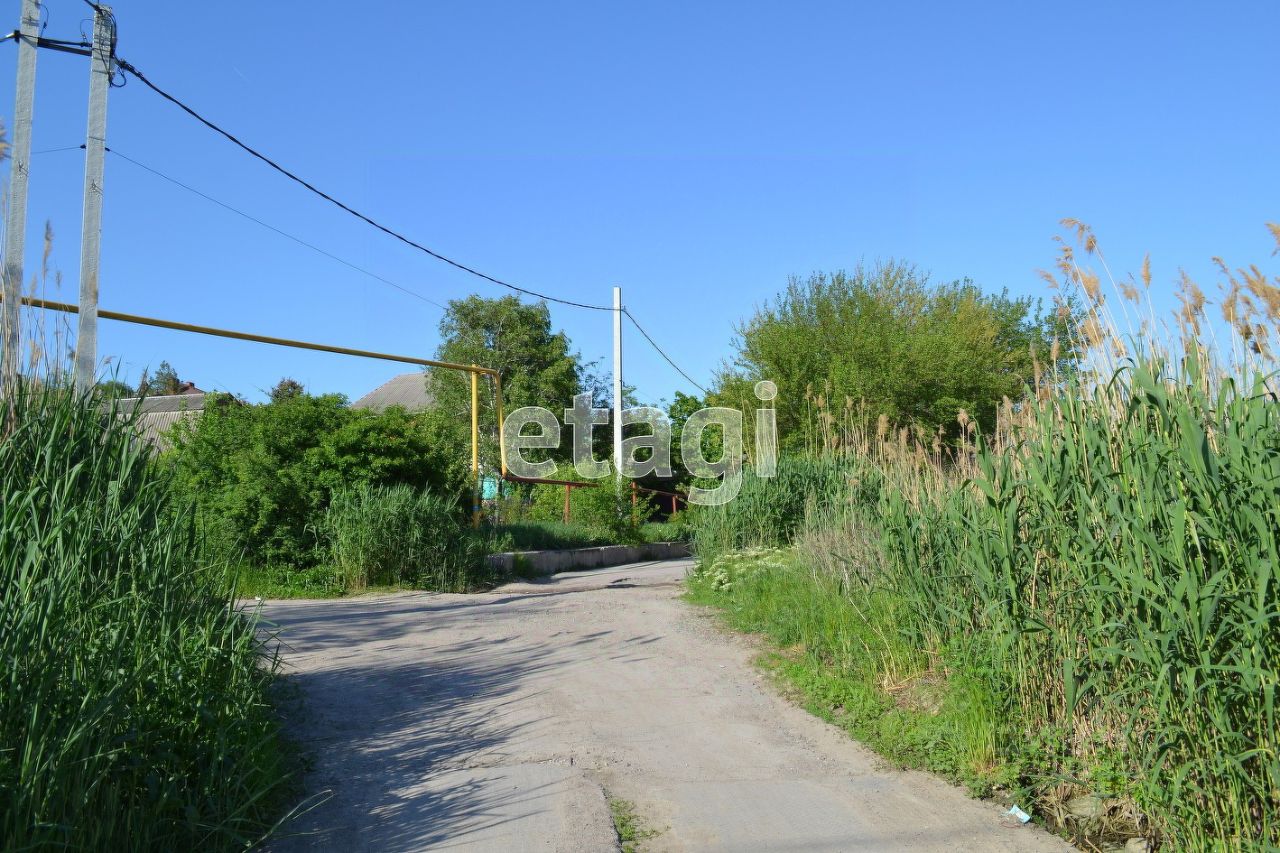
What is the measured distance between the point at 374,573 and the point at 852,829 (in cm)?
910

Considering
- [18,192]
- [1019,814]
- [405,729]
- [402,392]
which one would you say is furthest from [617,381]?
[402,392]

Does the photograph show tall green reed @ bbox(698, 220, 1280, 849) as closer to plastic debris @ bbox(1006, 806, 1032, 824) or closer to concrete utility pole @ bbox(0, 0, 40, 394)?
plastic debris @ bbox(1006, 806, 1032, 824)

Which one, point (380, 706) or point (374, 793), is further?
point (380, 706)

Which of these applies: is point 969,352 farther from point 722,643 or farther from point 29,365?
point 29,365

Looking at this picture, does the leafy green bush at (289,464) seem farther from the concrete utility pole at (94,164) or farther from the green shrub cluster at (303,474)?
the concrete utility pole at (94,164)

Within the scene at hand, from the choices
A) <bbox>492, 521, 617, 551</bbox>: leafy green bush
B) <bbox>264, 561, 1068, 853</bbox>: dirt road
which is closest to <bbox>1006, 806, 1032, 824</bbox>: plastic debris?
<bbox>264, 561, 1068, 853</bbox>: dirt road

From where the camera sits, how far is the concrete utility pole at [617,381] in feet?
74.2

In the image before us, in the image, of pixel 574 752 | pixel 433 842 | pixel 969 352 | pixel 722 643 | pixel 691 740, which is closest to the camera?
pixel 433 842

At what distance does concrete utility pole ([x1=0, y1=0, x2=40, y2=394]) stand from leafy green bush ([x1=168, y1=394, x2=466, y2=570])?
5.61 m

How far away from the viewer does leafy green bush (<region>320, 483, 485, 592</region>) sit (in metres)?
12.3

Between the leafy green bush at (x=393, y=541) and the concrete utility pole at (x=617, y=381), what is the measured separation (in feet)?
28.6

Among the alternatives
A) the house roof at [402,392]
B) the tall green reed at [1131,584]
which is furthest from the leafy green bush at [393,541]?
the house roof at [402,392]

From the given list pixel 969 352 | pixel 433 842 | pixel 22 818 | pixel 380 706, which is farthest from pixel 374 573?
pixel 969 352

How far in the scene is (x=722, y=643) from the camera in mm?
8508
